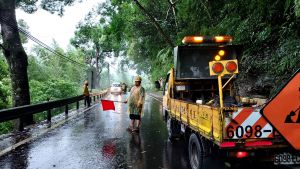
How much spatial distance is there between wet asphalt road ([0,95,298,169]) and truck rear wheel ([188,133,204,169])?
17 cm

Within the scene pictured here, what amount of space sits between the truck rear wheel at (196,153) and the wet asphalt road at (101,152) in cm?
17

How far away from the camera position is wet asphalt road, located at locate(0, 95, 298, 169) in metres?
6.87

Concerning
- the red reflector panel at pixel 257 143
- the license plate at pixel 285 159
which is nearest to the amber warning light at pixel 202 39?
the red reflector panel at pixel 257 143

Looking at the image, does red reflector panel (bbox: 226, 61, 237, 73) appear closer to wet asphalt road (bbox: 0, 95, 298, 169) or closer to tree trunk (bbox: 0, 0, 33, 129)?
wet asphalt road (bbox: 0, 95, 298, 169)

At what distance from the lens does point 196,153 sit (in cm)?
621

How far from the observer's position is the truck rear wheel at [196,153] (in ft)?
18.9

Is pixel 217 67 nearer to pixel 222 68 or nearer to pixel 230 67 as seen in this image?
pixel 222 68

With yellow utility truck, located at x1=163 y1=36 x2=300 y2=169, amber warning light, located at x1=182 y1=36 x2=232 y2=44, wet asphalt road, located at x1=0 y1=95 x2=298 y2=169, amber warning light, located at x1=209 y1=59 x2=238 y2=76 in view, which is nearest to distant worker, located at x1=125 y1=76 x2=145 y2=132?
wet asphalt road, located at x1=0 y1=95 x2=298 y2=169

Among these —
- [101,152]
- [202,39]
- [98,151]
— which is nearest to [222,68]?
[202,39]

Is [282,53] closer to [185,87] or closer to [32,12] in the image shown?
[185,87]

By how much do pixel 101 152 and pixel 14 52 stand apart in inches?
305

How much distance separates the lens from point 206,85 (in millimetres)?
10477

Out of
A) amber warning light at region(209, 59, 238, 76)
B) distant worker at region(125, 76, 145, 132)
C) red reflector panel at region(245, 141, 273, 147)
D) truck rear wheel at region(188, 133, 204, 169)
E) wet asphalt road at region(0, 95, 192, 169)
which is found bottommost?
wet asphalt road at region(0, 95, 192, 169)

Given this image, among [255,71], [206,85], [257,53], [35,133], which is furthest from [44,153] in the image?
[255,71]
